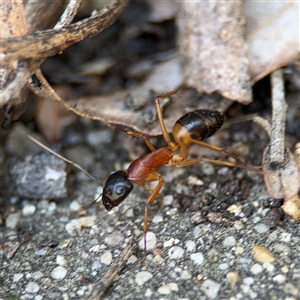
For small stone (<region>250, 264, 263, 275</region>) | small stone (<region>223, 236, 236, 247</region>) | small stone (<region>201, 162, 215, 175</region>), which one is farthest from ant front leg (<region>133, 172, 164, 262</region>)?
small stone (<region>250, 264, 263, 275</region>)

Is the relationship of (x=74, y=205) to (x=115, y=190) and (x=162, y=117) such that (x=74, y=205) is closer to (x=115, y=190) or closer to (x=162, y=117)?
(x=115, y=190)

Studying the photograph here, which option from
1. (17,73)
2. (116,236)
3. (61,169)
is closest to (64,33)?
(17,73)

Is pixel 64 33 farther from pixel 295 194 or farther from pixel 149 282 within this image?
pixel 295 194

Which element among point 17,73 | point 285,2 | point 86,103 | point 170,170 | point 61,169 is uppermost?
point 17,73

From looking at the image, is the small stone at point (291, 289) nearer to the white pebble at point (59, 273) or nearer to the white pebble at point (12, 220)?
the white pebble at point (59, 273)

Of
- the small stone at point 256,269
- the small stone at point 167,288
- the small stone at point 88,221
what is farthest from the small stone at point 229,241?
the small stone at point 88,221

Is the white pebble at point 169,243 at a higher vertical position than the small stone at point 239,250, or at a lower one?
higher

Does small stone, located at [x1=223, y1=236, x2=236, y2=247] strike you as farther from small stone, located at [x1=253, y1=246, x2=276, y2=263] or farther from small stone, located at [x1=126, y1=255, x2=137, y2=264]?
small stone, located at [x1=126, y1=255, x2=137, y2=264]
